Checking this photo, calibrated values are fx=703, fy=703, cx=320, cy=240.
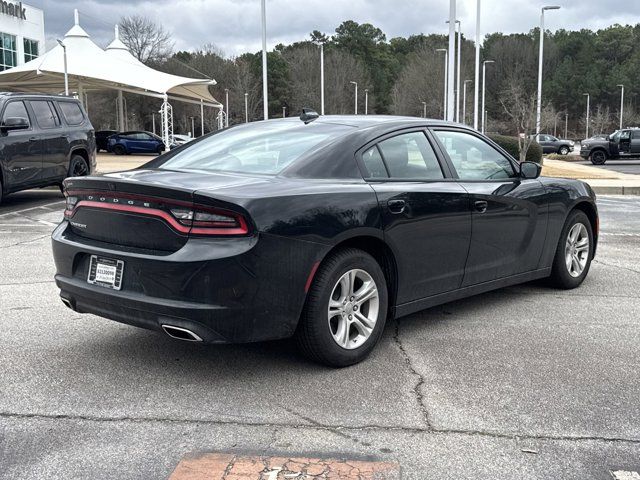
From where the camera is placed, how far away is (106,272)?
158 inches

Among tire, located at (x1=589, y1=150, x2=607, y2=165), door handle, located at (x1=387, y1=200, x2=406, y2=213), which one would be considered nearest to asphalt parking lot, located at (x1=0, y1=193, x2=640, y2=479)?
door handle, located at (x1=387, y1=200, x2=406, y2=213)

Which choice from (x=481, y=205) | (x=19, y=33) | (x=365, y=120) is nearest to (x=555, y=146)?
(x=19, y=33)

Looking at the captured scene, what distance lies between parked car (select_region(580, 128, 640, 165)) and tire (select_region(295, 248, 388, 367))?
33.2m

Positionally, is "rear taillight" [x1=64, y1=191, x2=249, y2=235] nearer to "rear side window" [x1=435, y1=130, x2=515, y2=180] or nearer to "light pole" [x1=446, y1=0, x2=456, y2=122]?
"rear side window" [x1=435, y1=130, x2=515, y2=180]

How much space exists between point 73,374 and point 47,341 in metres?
0.74

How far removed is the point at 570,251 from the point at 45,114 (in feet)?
33.1

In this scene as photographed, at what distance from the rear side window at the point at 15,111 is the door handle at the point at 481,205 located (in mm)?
9392

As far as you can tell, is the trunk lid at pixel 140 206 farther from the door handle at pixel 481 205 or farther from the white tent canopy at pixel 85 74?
the white tent canopy at pixel 85 74

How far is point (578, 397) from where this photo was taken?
382 cm

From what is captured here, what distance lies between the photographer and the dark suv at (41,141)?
11.8 m

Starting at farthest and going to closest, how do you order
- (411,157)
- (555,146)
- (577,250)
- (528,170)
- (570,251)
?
(555,146) < (577,250) < (570,251) < (528,170) < (411,157)

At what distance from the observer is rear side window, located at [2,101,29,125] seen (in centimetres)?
1194

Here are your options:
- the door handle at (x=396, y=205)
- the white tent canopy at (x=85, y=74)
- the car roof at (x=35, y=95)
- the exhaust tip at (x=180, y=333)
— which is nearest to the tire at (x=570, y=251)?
the door handle at (x=396, y=205)

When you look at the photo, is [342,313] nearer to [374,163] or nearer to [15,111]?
[374,163]
